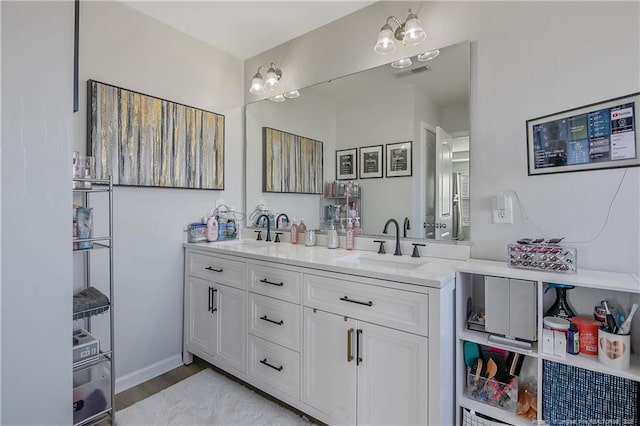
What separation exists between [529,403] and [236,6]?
9.07 ft

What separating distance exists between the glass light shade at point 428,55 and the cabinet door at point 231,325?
179 cm

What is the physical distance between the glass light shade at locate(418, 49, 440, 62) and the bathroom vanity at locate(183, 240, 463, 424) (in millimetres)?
1176

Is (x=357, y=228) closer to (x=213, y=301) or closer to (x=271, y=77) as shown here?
(x=213, y=301)

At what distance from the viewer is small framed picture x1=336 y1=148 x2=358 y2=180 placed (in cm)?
219

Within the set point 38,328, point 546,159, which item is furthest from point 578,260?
point 38,328

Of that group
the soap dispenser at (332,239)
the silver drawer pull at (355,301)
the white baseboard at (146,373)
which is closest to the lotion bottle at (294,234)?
the soap dispenser at (332,239)

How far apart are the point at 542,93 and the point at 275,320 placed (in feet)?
5.94

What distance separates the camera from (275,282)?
181 cm

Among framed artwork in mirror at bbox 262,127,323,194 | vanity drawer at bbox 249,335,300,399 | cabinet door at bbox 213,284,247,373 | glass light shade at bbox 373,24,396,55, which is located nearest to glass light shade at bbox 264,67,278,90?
framed artwork in mirror at bbox 262,127,323,194

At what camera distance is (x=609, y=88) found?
53.6 inches

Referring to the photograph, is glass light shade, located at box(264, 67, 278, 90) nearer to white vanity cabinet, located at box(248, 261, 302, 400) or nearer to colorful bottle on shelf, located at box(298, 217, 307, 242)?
colorful bottle on shelf, located at box(298, 217, 307, 242)

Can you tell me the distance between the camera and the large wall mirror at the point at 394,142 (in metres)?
1.77

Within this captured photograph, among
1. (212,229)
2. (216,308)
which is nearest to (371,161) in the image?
(212,229)

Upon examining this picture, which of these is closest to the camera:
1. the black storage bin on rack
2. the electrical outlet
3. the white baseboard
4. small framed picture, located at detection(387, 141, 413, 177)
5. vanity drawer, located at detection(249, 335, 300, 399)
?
the black storage bin on rack
